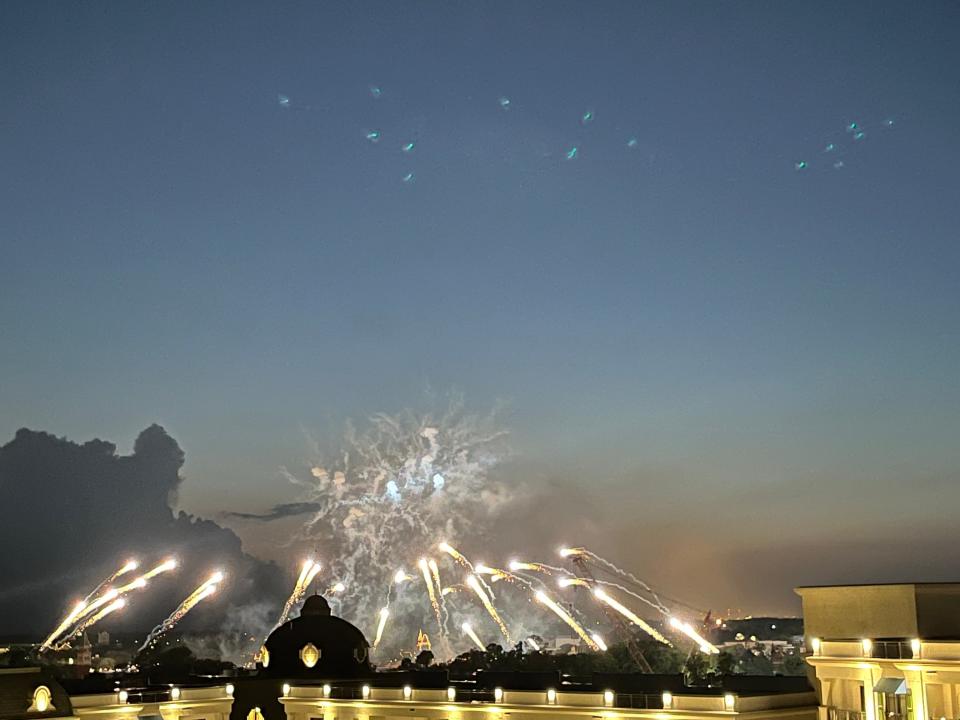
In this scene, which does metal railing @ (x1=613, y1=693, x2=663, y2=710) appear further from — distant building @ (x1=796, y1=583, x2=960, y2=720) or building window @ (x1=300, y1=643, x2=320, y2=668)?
building window @ (x1=300, y1=643, x2=320, y2=668)

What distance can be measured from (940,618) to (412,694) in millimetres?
23739

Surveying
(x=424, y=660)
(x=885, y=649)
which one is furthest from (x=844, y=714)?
(x=424, y=660)

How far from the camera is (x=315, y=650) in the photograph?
2552 inches

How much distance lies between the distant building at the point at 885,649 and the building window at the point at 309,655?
28765mm

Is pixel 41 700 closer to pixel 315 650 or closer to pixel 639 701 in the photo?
pixel 315 650

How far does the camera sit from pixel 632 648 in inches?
4286

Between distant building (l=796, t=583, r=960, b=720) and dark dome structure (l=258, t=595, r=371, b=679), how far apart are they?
28.4m

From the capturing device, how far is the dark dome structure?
2547 inches

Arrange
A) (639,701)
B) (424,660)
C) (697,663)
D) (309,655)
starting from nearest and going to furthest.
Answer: (639,701) → (309,655) → (424,660) → (697,663)

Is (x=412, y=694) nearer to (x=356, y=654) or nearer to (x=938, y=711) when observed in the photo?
(x=356, y=654)

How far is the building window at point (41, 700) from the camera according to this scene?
47.6 m

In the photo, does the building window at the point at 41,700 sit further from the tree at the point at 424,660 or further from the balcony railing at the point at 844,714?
the tree at the point at 424,660

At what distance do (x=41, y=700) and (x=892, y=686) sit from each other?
103 ft

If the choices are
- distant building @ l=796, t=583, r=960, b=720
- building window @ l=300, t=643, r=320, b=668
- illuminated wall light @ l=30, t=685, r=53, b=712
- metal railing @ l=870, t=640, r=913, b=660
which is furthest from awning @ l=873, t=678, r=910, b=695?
building window @ l=300, t=643, r=320, b=668
